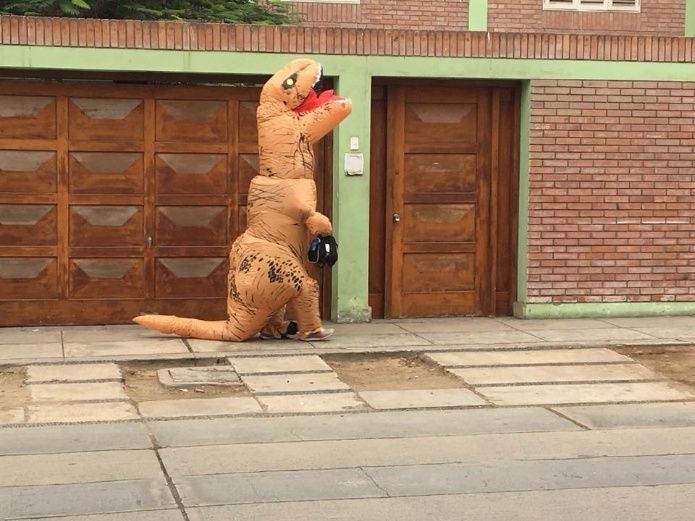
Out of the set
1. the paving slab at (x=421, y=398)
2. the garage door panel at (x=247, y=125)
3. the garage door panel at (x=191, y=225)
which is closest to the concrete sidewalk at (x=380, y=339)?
the garage door panel at (x=191, y=225)

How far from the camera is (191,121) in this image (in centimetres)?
1087

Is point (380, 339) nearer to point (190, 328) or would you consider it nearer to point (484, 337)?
point (484, 337)

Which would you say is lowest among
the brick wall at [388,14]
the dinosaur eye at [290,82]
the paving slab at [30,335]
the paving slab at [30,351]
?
the paving slab at [30,335]

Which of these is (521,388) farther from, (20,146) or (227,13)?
(227,13)

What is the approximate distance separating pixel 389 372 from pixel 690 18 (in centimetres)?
1035

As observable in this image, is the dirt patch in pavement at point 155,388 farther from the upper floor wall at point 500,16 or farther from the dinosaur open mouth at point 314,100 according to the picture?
the upper floor wall at point 500,16

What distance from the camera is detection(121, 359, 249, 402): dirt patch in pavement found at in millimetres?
7926

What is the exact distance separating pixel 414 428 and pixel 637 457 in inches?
55.0

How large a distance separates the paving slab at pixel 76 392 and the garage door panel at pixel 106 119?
10.9 ft

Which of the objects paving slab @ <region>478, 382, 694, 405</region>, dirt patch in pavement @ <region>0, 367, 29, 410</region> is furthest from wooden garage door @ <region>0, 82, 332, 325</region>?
paving slab @ <region>478, 382, 694, 405</region>

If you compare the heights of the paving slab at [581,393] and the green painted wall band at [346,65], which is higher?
the green painted wall band at [346,65]

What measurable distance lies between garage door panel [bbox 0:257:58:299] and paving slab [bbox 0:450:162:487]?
15.2 feet

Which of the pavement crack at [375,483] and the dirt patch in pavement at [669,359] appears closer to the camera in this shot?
the pavement crack at [375,483]

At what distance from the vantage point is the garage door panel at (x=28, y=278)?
10602 mm
